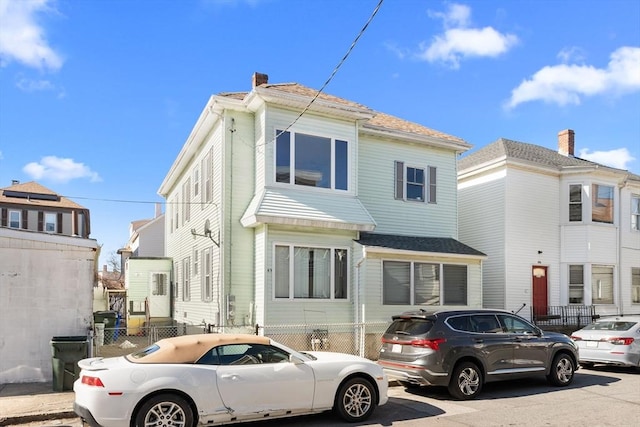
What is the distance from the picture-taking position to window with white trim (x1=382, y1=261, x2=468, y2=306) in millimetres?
14837

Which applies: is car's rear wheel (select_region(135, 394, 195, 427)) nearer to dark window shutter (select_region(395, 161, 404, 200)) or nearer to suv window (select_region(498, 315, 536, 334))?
suv window (select_region(498, 315, 536, 334))

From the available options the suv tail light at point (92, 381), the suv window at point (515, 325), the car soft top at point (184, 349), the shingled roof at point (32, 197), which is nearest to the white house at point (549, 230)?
the suv window at point (515, 325)

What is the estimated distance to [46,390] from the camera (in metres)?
9.37

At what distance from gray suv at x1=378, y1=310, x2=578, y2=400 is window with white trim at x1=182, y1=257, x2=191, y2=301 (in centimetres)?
1007

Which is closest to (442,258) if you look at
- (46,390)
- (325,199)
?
(325,199)

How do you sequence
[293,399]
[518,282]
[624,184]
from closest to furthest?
1. [293,399]
2. [518,282]
3. [624,184]

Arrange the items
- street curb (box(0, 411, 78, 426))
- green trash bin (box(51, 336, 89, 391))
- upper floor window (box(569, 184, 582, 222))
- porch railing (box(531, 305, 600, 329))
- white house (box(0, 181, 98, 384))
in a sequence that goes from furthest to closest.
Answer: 1. upper floor window (box(569, 184, 582, 222))
2. porch railing (box(531, 305, 600, 329))
3. white house (box(0, 181, 98, 384))
4. green trash bin (box(51, 336, 89, 391))
5. street curb (box(0, 411, 78, 426))

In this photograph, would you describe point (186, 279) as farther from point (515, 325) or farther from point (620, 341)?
point (620, 341)

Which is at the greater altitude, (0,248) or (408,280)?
(0,248)

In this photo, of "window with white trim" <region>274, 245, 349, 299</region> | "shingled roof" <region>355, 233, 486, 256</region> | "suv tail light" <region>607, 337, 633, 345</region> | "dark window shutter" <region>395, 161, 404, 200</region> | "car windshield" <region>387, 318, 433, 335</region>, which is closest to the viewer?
"car windshield" <region>387, 318, 433, 335</region>

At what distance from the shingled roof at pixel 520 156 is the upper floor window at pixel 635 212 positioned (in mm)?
878

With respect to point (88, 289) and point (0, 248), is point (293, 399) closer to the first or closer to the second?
point (88, 289)

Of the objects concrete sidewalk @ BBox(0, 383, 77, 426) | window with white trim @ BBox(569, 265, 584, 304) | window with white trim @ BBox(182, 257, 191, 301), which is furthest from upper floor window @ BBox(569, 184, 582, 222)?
concrete sidewalk @ BBox(0, 383, 77, 426)

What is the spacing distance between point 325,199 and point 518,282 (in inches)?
353
